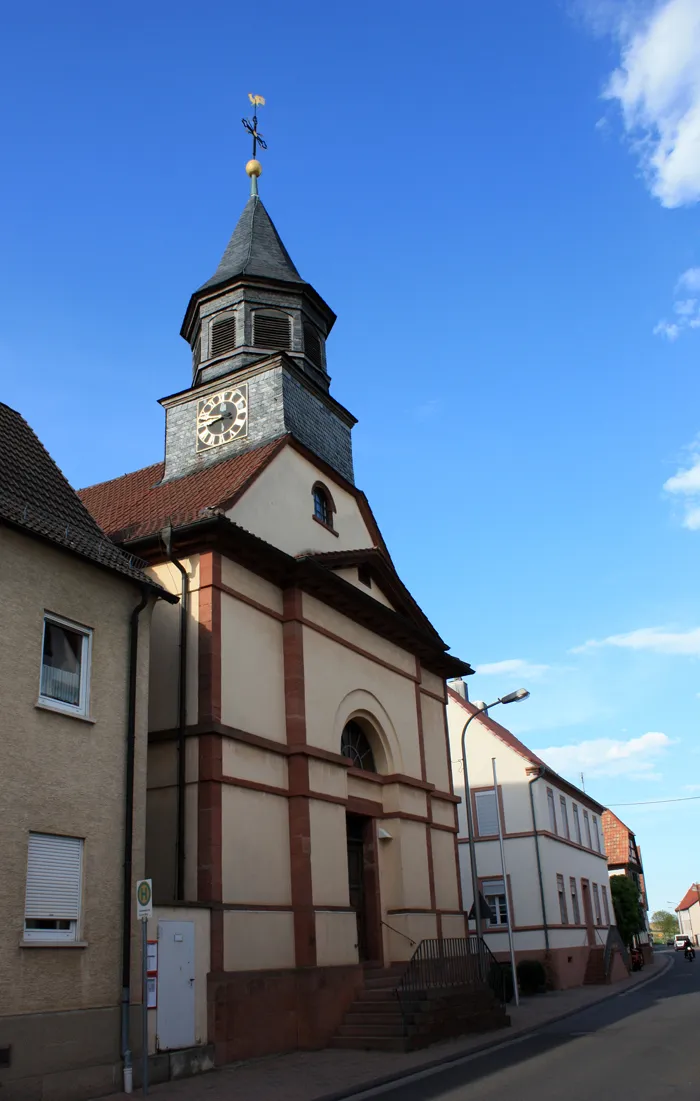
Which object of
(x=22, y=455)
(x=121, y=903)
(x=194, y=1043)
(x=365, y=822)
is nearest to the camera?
(x=121, y=903)

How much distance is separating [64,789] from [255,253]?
17.7 metres

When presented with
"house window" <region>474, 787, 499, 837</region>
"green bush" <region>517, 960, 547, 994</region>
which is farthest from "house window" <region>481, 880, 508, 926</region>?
"green bush" <region>517, 960, 547, 994</region>

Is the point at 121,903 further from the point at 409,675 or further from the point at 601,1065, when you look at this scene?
the point at 409,675

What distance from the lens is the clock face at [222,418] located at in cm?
2292

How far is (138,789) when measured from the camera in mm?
13828

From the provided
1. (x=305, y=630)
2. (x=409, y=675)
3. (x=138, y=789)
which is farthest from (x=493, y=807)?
(x=138, y=789)

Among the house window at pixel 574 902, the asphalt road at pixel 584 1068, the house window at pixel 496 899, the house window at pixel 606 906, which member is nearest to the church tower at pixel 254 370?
the asphalt road at pixel 584 1068

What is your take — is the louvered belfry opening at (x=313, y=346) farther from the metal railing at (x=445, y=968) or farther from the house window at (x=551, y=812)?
the house window at (x=551, y=812)

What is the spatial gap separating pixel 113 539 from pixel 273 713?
14.5 feet

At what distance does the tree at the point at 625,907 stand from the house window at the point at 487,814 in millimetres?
20457

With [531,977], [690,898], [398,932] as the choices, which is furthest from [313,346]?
[690,898]

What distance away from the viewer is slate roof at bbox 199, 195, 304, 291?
25.6 m

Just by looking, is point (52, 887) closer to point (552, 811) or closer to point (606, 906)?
point (552, 811)

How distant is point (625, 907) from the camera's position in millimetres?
54562
